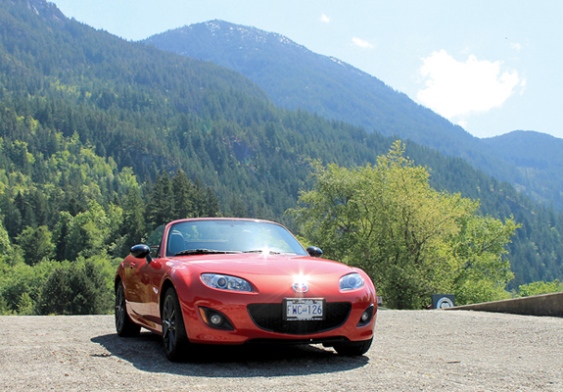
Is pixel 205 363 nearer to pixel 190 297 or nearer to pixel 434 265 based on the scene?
pixel 190 297

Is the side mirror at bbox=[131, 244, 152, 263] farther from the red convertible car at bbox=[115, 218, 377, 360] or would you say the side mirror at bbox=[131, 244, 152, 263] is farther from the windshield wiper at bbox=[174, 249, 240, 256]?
the windshield wiper at bbox=[174, 249, 240, 256]

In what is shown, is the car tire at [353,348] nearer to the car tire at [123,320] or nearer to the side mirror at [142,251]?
the side mirror at [142,251]

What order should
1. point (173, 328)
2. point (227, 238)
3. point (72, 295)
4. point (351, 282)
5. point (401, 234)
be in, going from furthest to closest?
point (72, 295) < point (401, 234) < point (227, 238) < point (351, 282) < point (173, 328)

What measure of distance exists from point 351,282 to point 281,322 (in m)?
0.91

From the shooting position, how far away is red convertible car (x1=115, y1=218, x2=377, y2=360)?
6.64 metres

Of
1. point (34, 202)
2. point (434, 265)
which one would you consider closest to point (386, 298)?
point (434, 265)

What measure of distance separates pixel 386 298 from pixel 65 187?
13568 centimetres

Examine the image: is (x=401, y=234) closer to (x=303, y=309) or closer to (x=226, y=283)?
(x=303, y=309)

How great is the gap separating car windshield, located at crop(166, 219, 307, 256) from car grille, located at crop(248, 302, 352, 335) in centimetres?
127

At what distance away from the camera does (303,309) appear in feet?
22.0

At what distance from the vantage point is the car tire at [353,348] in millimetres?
7270

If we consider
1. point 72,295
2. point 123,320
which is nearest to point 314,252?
point 123,320

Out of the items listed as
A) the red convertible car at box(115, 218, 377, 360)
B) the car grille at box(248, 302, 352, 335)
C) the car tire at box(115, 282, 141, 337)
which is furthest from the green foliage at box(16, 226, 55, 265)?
the car grille at box(248, 302, 352, 335)

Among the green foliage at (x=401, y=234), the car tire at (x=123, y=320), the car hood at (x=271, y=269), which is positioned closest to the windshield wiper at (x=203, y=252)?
the car hood at (x=271, y=269)
